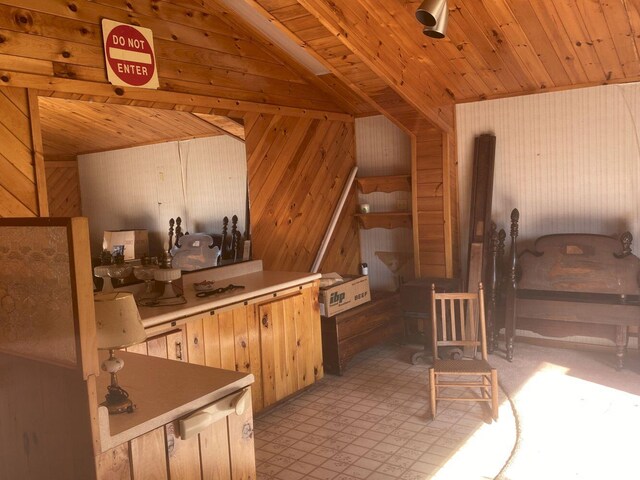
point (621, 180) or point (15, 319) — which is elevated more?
point (621, 180)

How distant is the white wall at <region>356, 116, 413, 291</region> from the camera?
5931 mm

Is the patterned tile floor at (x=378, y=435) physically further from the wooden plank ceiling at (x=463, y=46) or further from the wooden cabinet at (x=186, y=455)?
the wooden plank ceiling at (x=463, y=46)

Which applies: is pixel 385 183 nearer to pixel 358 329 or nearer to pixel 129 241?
pixel 358 329

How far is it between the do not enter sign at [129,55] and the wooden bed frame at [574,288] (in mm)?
3149

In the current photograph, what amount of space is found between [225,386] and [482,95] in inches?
161

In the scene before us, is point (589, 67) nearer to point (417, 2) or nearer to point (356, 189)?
point (417, 2)

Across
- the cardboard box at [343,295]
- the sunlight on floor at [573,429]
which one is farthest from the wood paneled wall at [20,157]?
the sunlight on floor at [573,429]

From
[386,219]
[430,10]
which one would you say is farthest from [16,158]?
[386,219]

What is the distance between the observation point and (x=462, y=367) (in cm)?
377

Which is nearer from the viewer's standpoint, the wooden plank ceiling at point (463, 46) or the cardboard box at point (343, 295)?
the wooden plank ceiling at point (463, 46)

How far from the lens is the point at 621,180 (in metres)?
4.86

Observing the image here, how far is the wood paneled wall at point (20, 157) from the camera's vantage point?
313cm

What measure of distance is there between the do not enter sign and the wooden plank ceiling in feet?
2.48

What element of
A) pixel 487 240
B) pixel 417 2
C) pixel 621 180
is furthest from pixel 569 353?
pixel 417 2
